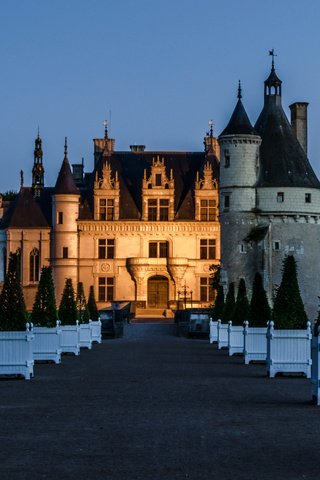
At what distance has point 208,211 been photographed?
3556 inches

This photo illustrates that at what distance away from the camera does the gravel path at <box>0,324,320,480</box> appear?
1015 cm

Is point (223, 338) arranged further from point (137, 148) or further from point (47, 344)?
point (137, 148)

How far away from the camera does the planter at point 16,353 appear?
938 inches

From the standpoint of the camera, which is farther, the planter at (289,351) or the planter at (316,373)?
the planter at (289,351)

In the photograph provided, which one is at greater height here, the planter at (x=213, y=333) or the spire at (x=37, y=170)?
the spire at (x=37, y=170)

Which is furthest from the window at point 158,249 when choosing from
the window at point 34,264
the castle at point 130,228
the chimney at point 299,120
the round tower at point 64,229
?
the chimney at point 299,120

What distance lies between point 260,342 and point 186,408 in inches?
627

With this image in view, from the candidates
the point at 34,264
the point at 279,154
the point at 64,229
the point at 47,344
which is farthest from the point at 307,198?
the point at 47,344

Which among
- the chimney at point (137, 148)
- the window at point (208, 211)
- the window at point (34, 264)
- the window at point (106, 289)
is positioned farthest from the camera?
the chimney at point (137, 148)

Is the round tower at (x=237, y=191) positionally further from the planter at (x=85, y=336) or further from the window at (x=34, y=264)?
the planter at (x=85, y=336)

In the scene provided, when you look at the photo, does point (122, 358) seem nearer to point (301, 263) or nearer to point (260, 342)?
point (260, 342)

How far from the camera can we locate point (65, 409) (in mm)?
15992

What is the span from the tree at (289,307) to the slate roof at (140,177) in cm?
6096

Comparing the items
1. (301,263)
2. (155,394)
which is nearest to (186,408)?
(155,394)
